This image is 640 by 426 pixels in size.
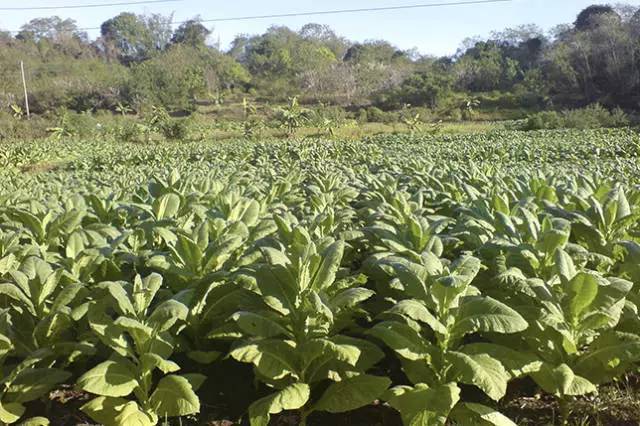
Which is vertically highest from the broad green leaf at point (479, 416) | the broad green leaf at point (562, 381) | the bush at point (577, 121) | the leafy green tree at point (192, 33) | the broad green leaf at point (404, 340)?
the leafy green tree at point (192, 33)

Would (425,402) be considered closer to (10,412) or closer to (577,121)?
(10,412)

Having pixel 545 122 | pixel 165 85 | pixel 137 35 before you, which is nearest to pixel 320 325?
pixel 545 122

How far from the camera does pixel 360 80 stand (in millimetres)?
68812

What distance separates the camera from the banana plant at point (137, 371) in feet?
8.59

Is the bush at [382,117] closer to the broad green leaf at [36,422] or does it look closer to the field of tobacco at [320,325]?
the field of tobacco at [320,325]

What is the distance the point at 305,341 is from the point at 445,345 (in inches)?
26.8

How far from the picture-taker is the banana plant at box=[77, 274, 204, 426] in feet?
8.59

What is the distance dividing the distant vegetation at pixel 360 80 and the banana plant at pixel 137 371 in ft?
105

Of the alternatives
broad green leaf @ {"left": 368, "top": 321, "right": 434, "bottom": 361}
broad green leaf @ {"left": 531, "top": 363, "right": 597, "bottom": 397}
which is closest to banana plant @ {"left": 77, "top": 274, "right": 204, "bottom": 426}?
broad green leaf @ {"left": 368, "top": 321, "right": 434, "bottom": 361}

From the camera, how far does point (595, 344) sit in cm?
290

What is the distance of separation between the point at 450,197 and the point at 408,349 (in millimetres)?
3469

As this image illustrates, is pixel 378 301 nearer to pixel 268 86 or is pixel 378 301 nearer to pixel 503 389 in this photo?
pixel 503 389

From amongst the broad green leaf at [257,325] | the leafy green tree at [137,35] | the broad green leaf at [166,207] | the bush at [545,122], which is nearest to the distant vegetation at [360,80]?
the bush at [545,122]

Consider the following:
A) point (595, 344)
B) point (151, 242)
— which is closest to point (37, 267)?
point (151, 242)
